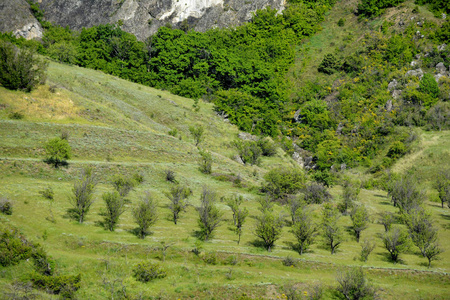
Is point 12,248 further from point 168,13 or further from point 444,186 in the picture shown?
point 168,13

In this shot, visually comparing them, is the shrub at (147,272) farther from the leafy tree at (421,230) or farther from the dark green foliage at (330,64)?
the dark green foliage at (330,64)

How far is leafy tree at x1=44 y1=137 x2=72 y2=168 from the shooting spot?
162 feet

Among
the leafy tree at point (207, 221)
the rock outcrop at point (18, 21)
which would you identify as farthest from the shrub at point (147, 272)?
the rock outcrop at point (18, 21)

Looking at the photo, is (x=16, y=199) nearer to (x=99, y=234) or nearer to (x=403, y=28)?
(x=99, y=234)

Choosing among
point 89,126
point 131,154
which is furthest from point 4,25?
point 131,154

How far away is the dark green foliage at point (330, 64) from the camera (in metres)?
114

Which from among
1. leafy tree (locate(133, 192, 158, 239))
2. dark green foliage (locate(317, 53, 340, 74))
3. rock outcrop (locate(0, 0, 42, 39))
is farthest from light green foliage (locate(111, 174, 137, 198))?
rock outcrop (locate(0, 0, 42, 39))

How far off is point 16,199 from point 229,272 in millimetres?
21952

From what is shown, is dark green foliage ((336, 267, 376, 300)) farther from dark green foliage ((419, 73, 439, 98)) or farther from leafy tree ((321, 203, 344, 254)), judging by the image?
dark green foliage ((419, 73, 439, 98))

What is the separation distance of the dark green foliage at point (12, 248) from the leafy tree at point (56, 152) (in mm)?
17580

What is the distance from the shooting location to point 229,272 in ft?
109

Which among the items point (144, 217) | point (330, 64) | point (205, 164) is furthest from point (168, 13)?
point (144, 217)

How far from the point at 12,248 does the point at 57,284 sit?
16.3 ft

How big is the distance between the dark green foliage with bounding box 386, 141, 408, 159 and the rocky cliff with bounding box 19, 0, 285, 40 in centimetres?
6630
